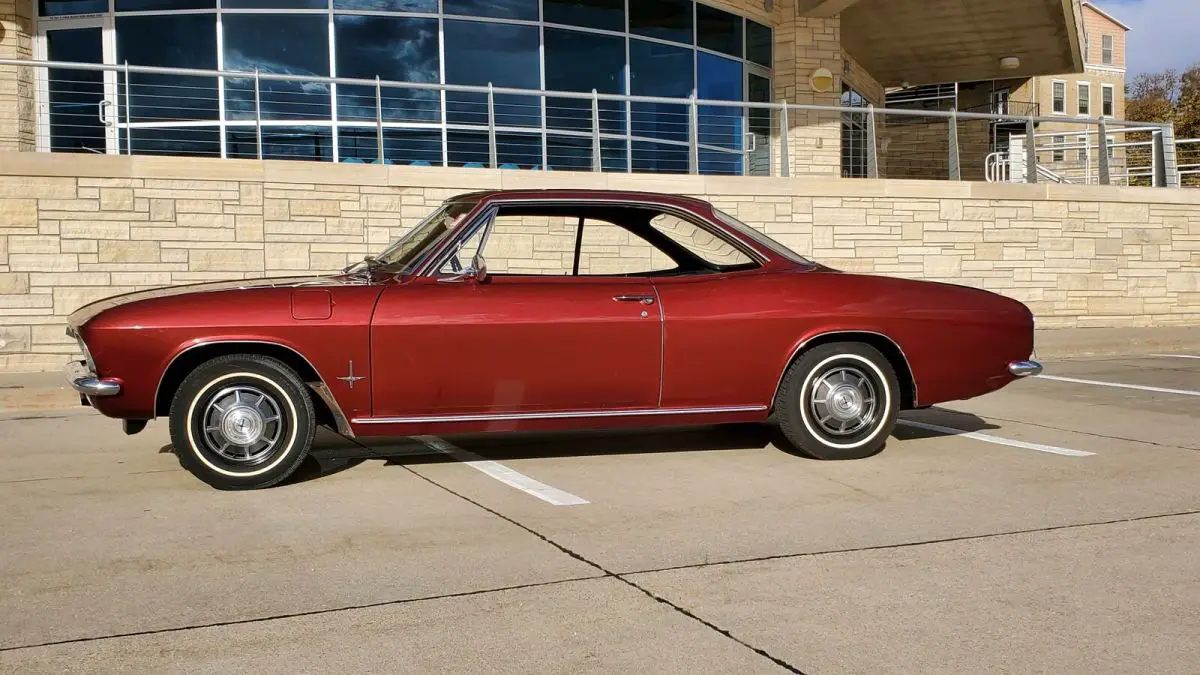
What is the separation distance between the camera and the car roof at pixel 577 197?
21.4 feet

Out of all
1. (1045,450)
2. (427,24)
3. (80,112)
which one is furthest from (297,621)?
(427,24)

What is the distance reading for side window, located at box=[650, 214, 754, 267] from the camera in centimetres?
682

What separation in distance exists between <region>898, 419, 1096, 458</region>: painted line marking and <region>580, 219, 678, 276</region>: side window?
2386mm

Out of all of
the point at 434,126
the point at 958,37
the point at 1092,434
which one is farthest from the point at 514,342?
the point at 958,37

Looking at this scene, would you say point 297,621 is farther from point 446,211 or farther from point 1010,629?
point 446,211

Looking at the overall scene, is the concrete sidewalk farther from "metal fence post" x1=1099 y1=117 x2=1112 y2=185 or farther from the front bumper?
the front bumper

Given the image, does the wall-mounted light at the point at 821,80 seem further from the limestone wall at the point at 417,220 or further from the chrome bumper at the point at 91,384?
the chrome bumper at the point at 91,384

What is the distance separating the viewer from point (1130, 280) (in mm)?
17453

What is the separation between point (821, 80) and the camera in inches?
870

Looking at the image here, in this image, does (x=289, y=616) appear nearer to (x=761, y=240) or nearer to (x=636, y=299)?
(x=636, y=299)

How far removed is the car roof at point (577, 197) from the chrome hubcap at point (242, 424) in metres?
1.59

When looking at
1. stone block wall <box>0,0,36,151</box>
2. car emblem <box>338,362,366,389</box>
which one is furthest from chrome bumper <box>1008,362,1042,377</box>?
stone block wall <box>0,0,36,151</box>

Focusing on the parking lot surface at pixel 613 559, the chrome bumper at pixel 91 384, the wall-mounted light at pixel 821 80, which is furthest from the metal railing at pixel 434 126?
the chrome bumper at pixel 91 384

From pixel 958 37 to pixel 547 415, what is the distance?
2069cm
